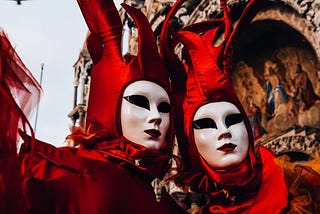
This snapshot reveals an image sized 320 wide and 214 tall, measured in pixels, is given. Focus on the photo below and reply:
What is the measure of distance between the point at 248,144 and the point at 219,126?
231 mm

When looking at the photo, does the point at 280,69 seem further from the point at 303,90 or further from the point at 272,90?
the point at 303,90

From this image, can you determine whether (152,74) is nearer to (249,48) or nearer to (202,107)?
(202,107)

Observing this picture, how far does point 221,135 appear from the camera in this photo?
3.69m

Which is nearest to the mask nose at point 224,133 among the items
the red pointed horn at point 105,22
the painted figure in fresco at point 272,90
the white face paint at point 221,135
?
the white face paint at point 221,135

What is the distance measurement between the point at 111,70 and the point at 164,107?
39cm

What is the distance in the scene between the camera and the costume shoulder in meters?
2.93

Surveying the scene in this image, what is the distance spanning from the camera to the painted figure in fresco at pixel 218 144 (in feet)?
12.1

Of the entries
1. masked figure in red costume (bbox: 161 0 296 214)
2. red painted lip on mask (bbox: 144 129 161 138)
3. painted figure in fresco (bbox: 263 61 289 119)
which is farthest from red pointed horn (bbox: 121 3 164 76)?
painted figure in fresco (bbox: 263 61 289 119)

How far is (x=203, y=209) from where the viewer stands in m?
3.90

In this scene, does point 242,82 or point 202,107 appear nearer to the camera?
point 202,107

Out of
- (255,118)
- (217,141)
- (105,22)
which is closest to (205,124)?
(217,141)

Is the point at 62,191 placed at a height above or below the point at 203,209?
above

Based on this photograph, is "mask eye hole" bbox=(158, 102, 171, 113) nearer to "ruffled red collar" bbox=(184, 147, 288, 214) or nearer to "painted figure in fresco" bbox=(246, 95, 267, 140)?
"ruffled red collar" bbox=(184, 147, 288, 214)

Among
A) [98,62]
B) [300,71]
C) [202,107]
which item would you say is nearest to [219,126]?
[202,107]
